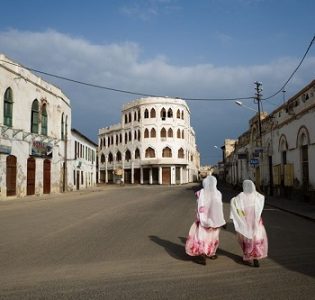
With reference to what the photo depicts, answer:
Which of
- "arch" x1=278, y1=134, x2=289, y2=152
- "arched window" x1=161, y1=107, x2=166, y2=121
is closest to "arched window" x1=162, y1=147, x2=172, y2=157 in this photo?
"arched window" x1=161, y1=107, x2=166, y2=121

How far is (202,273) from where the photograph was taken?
681cm

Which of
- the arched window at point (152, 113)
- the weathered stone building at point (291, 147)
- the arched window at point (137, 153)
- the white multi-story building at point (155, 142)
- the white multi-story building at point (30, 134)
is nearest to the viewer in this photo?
the weathered stone building at point (291, 147)

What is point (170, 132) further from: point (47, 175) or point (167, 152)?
point (47, 175)

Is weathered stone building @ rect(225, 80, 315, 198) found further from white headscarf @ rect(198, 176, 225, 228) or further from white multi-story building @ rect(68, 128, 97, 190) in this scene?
white multi-story building @ rect(68, 128, 97, 190)

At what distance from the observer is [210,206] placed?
7.85 metres

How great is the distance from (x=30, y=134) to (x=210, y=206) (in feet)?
87.0

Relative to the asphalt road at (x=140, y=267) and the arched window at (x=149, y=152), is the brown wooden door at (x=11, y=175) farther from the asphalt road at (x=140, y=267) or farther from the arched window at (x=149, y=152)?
the arched window at (x=149, y=152)

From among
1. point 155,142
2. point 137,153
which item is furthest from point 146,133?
point 137,153

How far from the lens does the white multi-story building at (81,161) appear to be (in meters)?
47.6

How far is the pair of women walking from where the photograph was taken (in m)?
7.44

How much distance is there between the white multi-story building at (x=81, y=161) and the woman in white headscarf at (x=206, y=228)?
1405 inches

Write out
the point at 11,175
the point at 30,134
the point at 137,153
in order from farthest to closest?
1. the point at 137,153
2. the point at 30,134
3. the point at 11,175

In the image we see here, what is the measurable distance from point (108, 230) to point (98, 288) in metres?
6.39

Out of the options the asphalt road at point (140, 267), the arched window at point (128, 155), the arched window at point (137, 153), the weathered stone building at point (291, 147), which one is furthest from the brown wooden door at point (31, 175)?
the arched window at point (128, 155)
